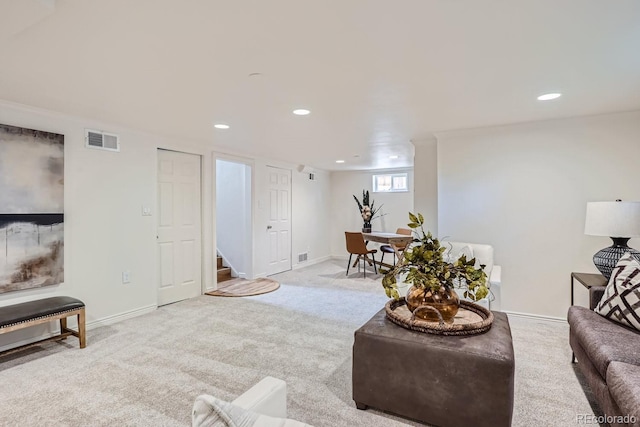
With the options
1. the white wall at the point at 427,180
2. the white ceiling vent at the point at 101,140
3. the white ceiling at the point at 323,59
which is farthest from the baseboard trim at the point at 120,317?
the white wall at the point at 427,180

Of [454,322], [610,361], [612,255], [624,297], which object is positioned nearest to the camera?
[610,361]

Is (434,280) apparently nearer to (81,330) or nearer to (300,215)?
(81,330)

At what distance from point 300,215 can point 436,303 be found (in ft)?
17.0

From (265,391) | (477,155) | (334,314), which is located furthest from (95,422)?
(477,155)

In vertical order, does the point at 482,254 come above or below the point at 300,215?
below

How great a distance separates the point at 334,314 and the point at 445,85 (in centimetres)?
264

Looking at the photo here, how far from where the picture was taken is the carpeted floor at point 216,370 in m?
2.00

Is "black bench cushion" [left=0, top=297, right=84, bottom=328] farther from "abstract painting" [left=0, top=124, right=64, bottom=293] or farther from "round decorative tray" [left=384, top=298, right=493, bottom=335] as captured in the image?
"round decorative tray" [left=384, top=298, right=493, bottom=335]

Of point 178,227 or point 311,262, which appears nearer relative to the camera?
point 178,227

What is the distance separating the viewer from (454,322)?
78.7 inches

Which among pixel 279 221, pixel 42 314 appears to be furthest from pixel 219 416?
pixel 279 221

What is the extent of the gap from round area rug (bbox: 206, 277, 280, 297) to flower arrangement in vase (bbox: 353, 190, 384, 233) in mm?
2492

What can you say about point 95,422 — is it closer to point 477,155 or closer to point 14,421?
point 14,421

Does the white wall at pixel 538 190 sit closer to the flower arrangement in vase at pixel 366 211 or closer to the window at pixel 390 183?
the flower arrangement in vase at pixel 366 211
